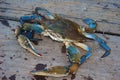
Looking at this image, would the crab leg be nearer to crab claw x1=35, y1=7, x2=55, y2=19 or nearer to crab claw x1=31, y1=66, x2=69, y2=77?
crab claw x1=35, y1=7, x2=55, y2=19

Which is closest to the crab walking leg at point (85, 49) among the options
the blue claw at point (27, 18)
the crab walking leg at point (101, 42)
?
Answer: the crab walking leg at point (101, 42)

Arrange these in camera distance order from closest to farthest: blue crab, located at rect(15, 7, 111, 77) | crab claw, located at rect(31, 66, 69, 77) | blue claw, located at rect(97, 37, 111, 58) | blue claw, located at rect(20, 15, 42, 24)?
1. crab claw, located at rect(31, 66, 69, 77)
2. blue crab, located at rect(15, 7, 111, 77)
3. blue claw, located at rect(97, 37, 111, 58)
4. blue claw, located at rect(20, 15, 42, 24)

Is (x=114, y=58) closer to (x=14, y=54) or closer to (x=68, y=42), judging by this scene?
(x=68, y=42)

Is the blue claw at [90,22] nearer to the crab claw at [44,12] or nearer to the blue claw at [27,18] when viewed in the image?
the crab claw at [44,12]

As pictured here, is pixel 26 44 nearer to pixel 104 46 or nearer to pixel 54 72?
pixel 54 72

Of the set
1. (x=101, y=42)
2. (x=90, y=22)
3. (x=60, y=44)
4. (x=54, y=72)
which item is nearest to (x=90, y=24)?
(x=90, y=22)

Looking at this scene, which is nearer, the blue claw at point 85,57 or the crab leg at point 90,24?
the blue claw at point 85,57

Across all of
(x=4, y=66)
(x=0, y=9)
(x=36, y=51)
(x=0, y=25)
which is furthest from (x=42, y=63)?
(x=0, y=9)

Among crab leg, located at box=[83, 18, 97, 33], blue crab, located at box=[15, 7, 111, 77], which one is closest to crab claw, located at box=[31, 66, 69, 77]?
blue crab, located at box=[15, 7, 111, 77]
